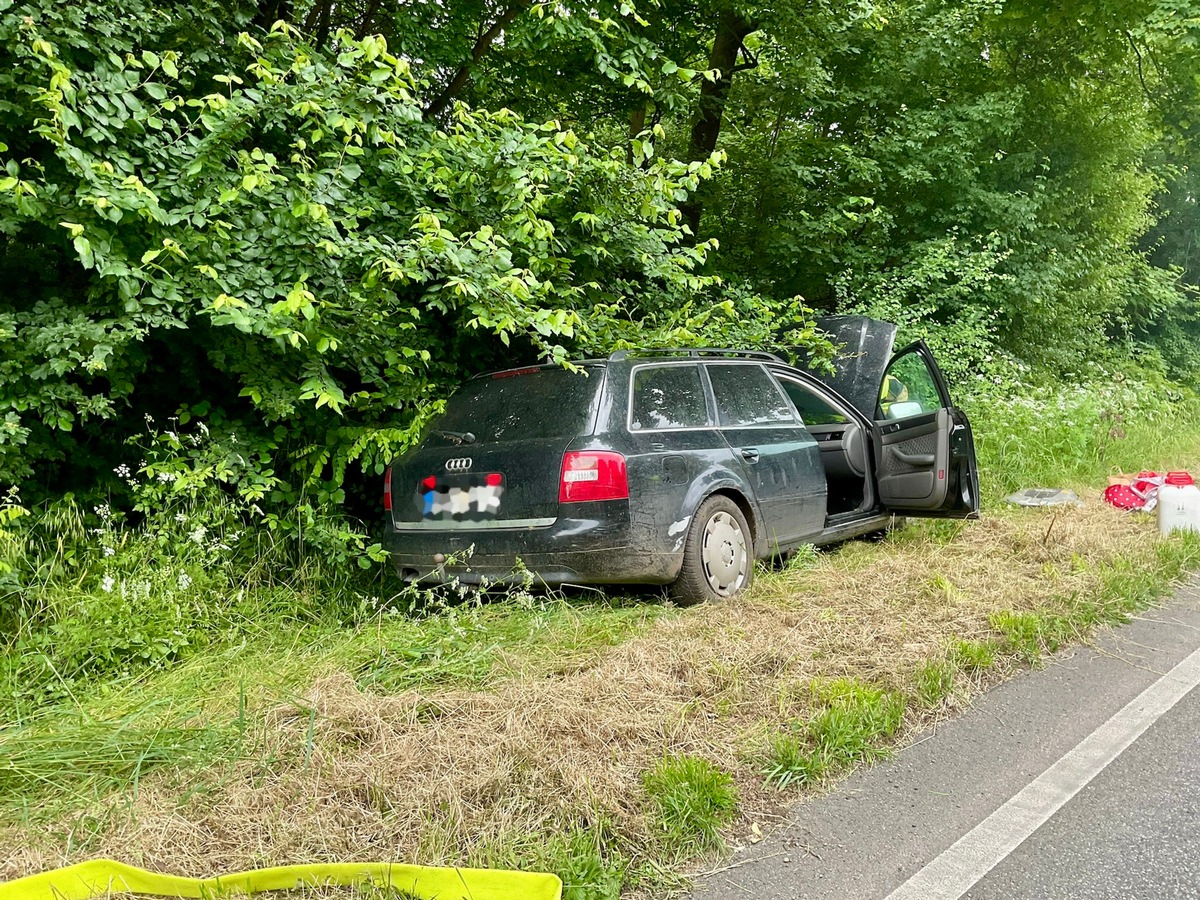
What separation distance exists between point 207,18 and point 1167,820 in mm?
6255

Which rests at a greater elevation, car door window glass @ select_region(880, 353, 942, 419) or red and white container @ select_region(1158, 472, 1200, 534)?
car door window glass @ select_region(880, 353, 942, 419)

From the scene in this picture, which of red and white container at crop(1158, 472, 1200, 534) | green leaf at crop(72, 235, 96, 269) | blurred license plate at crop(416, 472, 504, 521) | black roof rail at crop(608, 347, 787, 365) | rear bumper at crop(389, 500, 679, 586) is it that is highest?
green leaf at crop(72, 235, 96, 269)

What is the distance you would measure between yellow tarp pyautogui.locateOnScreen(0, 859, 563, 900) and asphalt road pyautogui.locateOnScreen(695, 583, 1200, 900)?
1.79 ft

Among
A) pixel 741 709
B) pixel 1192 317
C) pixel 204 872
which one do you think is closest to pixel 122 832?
pixel 204 872

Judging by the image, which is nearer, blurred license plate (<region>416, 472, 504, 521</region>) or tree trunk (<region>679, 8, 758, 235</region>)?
blurred license plate (<region>416, 472, 504, 521</region>)

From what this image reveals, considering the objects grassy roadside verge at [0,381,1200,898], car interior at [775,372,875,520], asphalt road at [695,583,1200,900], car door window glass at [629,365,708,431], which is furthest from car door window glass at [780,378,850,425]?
asphalt road at [695,583,1200,900]

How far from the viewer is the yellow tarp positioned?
2188 mm

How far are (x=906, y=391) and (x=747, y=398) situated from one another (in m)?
1.68

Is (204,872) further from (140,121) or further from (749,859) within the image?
(140,121)

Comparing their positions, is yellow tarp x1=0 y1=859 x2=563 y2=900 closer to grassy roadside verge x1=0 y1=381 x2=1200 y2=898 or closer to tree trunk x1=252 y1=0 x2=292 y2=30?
grassy roadside verge x1=0 y1=381 x2=1200 y2=898

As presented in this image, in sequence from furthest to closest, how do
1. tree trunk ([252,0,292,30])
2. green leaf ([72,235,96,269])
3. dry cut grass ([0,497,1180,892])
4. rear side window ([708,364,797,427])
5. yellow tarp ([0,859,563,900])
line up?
1. tree trunk ([252,0,292,30])
2. rear side window ([708,364,797,427])
3. green leaf ([72,235,96,269])
4. dry cut grass ([0,497,1180,892])
5. yellow tarp ([0,859,563,900])

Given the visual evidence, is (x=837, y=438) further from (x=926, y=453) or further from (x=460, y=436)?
(x=460, y=436)

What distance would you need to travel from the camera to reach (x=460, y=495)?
15.1 ft

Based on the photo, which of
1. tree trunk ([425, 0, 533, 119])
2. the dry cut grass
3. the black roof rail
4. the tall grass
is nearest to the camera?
the dry cut grass
